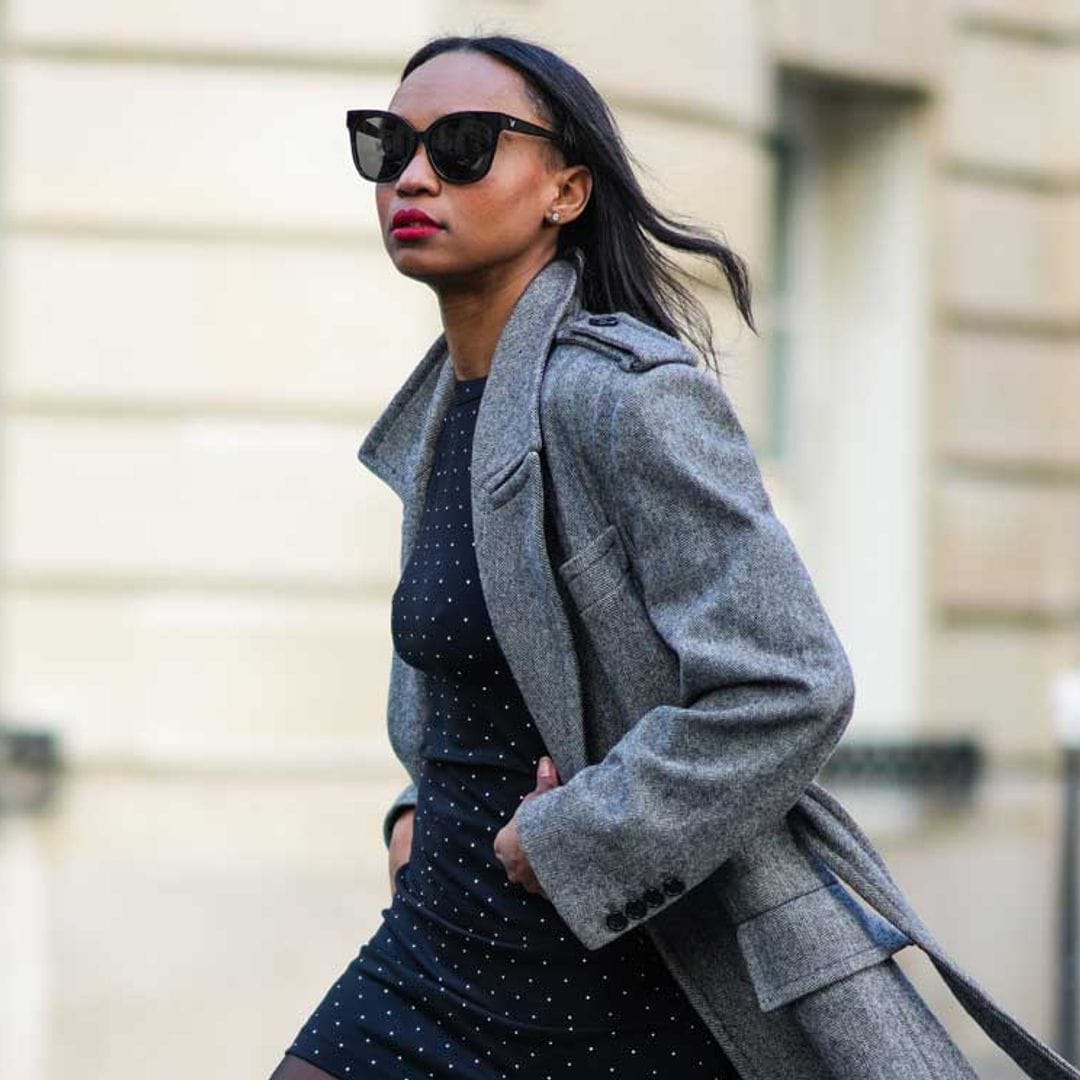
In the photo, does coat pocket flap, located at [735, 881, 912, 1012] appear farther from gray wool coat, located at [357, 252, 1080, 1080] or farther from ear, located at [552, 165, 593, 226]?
ear, located at [552, 165, 593, 226]

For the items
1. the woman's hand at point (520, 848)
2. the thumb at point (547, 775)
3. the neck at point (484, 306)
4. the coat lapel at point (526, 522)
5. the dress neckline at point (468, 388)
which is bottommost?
the woman's hand at point (520, 848)

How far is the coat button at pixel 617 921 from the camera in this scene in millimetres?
2967

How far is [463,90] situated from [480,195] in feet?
0.47

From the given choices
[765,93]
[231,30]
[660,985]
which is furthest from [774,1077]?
[765,93]

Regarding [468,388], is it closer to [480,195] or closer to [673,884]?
[480,195]

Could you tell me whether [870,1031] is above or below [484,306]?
below

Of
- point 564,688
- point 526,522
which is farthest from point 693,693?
point 526,522

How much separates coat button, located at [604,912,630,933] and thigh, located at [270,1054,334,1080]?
500mm

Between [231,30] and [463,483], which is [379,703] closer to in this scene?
[231,30]

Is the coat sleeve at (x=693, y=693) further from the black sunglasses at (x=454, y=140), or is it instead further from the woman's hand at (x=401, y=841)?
the woman's hand at (x=401, y=841)

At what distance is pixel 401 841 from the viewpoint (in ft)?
12.0

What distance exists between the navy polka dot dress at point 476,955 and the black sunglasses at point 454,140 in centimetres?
38

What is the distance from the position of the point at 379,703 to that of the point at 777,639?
16.3 feet

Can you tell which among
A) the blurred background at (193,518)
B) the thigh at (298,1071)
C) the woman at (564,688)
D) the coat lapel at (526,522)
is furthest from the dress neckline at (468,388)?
the blurred background at (193,518)
